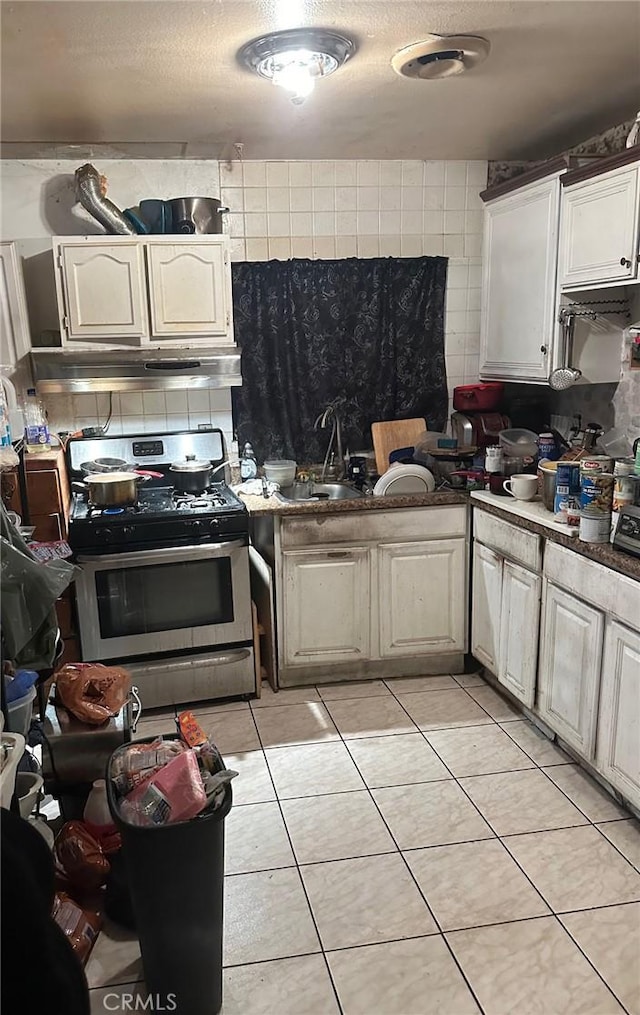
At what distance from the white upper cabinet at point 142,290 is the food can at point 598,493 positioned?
1678mm

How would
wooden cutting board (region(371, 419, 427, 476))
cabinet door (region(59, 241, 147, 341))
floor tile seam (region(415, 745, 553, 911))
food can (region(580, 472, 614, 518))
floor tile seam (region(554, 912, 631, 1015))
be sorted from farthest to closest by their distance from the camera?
wooden cutting board (region(371, 419, 427, 476)) < cabinet door (region(59, 241, 147, 341)) < food can (region(580, 472, 614, 518)) < floor tile seam (region(415, 745, 553, 911)) < floor tile seam (region(554, 912, 631, 1015))

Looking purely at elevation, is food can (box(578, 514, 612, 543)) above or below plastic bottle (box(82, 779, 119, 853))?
above

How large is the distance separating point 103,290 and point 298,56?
1.31 meters

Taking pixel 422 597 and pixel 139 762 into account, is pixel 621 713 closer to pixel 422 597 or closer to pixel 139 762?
pixel 422 597

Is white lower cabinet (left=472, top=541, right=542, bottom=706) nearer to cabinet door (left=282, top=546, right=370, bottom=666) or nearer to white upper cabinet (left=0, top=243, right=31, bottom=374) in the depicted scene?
cabinet door (left=282, top=546, right=370, bottom=666)

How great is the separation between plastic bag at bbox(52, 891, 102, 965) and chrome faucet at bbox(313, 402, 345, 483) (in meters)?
2.27

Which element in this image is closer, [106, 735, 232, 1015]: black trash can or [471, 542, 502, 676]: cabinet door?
[106, 735, 232, 1015]: black trash can

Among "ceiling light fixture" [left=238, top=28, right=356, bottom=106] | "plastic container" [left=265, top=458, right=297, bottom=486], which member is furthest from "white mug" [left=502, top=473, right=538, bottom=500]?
"ceiling light fixture" [left=238, top=28, right=356, bottom=106]

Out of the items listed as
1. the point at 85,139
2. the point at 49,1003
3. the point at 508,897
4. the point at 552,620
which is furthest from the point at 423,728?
the point at 85,139

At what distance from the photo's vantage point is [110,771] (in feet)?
6.01

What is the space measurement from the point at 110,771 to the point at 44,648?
1.16ft

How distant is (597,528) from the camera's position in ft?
8.10

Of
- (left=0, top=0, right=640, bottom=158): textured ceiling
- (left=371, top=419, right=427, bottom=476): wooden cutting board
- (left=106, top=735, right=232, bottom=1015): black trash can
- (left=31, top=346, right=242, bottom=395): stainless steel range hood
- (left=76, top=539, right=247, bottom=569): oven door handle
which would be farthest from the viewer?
(left=371, top=419, right=427, bottom=476): wooden cutting board

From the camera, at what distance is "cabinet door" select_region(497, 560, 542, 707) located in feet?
9.34
